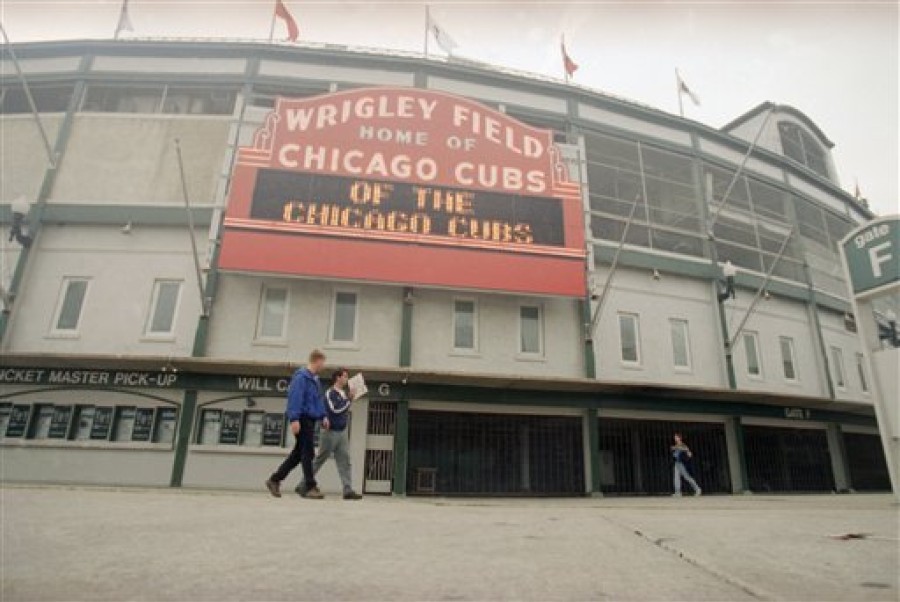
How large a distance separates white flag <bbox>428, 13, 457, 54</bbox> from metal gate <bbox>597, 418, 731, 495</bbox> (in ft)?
47.6

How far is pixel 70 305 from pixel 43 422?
3.32m

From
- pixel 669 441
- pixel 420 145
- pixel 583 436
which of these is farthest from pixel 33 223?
pixel 669 441

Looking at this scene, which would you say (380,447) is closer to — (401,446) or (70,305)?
(401,446)

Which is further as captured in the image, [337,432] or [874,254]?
[874,254]

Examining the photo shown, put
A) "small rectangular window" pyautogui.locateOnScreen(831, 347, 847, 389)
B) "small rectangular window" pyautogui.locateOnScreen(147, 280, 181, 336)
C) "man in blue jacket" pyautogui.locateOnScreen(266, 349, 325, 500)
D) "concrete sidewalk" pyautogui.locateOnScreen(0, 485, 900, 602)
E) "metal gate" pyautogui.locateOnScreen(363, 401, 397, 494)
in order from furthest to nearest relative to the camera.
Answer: "small rectangular window" pyautogui.locateOnScreen(831, 347, 847, 389), "small rectangular window" pyautogui.locateOnScreen(147, 280, 181, 336), "metal gate" pyautogui.locateOnScreen(363, 401, 397, 494), "man in blue jacket" pyautogui.locateOnScreen(266, 349, 325, 500), "concrete sidewalk" pyautogui.locateOnScreen(0, 485, 900, 602)

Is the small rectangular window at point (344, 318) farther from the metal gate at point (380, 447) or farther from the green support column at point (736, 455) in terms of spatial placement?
the green support column at point (736, 455)

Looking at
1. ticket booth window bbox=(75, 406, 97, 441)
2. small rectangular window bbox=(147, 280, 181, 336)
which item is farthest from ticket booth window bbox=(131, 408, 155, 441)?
small rectangular window bbox=(147, 280, 181, 336)

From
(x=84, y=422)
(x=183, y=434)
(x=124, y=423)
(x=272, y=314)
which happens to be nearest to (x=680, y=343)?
(x=272, y=314)

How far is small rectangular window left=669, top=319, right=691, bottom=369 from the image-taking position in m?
17.5

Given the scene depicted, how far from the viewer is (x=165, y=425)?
1409 centimetres

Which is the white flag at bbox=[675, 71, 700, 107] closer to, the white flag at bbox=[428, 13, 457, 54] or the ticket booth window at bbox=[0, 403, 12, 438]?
the white flag at bbox=[428, 13, 457, 54]

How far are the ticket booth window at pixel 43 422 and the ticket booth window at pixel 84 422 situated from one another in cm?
71

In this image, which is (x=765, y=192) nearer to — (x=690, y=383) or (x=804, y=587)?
(x=690, y=383)

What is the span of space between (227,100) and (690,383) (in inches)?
721
